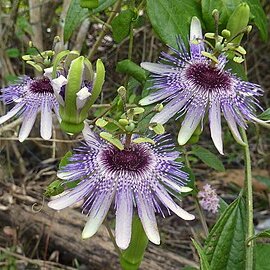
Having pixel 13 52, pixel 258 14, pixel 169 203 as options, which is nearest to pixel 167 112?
pixel 169 203

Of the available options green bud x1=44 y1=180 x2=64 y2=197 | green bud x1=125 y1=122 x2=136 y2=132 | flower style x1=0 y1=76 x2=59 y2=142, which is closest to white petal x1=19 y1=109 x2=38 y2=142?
flower style x1=0 y1=76 x2=59 y2=142

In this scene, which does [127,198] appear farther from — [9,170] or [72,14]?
[9,170]

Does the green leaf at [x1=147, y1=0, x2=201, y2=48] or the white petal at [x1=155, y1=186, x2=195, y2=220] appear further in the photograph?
the green leaf at [x1=147, y1=0, x2=201, y2=48]

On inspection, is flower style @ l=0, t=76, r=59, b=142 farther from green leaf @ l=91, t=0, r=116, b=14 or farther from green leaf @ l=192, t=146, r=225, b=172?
green leaf @ l=192, t=146, r=225, b=172

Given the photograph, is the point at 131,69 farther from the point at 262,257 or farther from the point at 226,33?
the point at 262,257

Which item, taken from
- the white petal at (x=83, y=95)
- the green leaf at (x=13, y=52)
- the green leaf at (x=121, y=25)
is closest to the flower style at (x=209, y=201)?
the green leaf at (x=121, y=25)

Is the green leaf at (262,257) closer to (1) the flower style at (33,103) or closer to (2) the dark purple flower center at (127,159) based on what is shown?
(2) the dark purple flower center at (127,159)

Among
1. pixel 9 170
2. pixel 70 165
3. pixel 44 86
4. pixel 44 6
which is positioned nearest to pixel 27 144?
pixel 9 170
